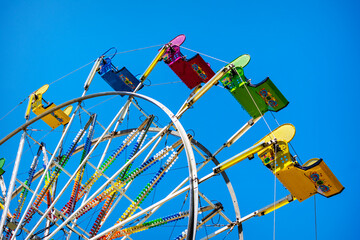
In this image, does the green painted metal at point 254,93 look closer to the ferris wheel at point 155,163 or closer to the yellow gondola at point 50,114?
the ferris wheel at point 155,163

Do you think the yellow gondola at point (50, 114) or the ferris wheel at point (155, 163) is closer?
the ferris wheel at point (155, 163)

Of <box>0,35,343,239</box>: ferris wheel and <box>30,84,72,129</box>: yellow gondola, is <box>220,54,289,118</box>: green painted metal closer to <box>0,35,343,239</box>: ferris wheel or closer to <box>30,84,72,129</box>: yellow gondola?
<box>0,35,343,239</box>: ferris wheel

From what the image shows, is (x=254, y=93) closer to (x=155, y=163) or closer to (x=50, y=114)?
(x=155, y=163)

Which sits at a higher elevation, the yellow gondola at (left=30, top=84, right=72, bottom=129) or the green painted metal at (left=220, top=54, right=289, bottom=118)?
the yellow gondola at (left=30, top=84, right=72, bottom=129)

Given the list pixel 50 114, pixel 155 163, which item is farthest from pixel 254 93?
pixel 50 114

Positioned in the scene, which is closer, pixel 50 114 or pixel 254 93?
pixel 254 93

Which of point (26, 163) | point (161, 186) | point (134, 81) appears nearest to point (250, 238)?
point (161, 186)

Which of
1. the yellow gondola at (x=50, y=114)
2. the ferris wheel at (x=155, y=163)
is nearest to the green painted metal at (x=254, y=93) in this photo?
the ferris wheel at (x=155, y=163)

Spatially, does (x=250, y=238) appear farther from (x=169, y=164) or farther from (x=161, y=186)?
(x=169, y=164)

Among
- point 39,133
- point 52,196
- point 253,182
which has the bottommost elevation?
point 52,196

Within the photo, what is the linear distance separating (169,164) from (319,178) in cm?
433

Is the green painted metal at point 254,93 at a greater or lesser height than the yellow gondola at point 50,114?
lesser

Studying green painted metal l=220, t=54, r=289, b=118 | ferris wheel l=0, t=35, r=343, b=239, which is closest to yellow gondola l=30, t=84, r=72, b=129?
ferris wheel l=0, t=35, r=343, b=239

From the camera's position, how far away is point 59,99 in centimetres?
3712
